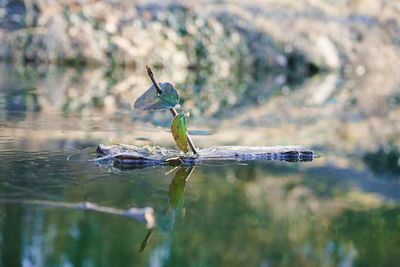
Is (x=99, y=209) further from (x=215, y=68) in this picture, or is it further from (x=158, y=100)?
(x=215, y=68)

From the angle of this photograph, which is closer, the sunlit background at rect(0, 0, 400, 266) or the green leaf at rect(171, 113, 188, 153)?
the sunlit background at rect(0, 0, 400, 266)

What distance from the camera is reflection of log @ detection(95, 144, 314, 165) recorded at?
7.79 ft

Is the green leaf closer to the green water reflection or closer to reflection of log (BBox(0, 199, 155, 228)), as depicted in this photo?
the green water reflection

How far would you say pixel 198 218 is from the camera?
1.63 meters

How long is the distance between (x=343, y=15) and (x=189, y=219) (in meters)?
17.5

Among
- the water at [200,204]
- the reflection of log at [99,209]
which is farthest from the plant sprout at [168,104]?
the reflection of log at [99,209]

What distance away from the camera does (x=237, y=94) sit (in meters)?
7.18

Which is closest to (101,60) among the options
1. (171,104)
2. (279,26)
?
(279,26)

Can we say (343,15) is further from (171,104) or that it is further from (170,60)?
(171,104)

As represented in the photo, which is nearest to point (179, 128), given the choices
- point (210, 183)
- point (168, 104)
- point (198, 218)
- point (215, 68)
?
point (168, 104)

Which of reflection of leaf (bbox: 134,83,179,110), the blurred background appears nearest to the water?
the blurred background

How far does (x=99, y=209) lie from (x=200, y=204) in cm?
36

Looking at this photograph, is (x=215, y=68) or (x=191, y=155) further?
(x=215, y=68)

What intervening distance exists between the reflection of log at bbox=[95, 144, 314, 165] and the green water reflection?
4.2 inches
